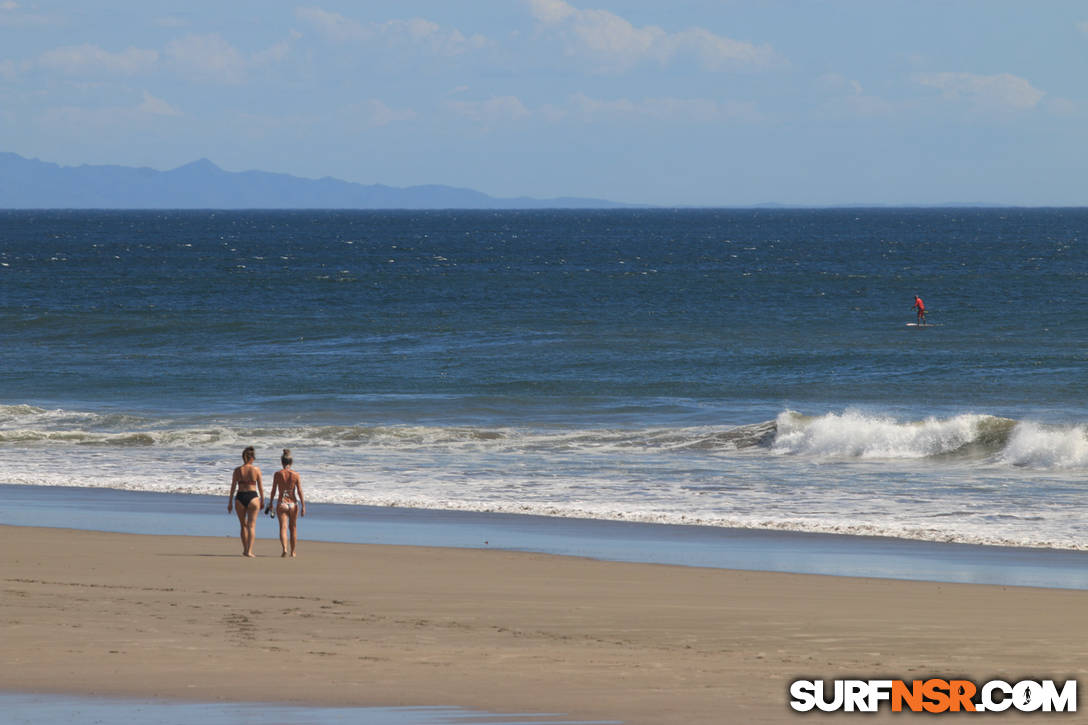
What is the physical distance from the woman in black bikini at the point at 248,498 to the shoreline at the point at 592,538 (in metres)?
0.74

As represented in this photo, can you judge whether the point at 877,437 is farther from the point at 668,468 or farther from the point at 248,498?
the point at 248,498

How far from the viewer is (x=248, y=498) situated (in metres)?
15.5

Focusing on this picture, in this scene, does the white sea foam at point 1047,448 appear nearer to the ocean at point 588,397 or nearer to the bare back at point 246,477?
the ocean at point 588,397

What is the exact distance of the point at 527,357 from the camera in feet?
134

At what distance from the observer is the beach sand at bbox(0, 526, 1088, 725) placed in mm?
9094

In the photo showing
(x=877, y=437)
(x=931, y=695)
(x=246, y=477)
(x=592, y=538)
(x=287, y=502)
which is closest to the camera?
(x=931, y=695)

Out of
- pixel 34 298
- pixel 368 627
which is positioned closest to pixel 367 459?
pixel 368 627

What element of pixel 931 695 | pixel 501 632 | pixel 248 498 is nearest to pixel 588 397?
pixel 248 498

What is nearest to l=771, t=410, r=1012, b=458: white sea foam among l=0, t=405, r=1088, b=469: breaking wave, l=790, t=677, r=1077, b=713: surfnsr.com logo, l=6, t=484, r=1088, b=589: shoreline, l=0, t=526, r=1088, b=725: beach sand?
l=0, t=405, r=1088, b=469: breaking wave

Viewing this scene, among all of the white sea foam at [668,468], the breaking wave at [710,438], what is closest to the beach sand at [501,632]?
the white sea foam at [668,468]

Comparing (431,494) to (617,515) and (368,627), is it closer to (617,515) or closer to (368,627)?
(617,515)

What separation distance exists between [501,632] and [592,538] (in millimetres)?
6132

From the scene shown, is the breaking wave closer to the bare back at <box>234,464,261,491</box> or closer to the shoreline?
the shoreline

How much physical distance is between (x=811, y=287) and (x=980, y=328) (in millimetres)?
23382
